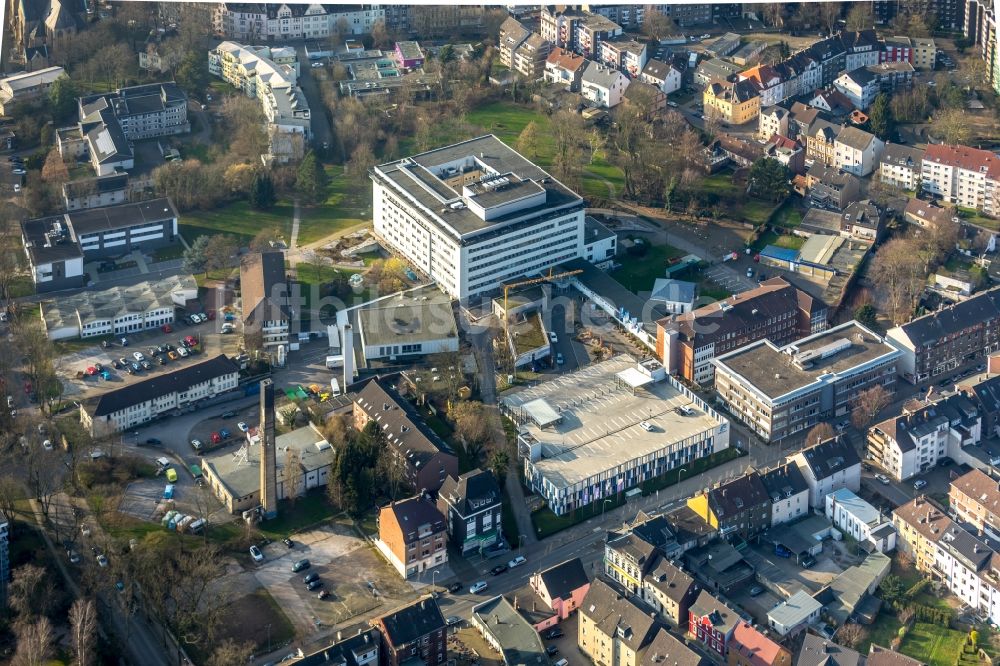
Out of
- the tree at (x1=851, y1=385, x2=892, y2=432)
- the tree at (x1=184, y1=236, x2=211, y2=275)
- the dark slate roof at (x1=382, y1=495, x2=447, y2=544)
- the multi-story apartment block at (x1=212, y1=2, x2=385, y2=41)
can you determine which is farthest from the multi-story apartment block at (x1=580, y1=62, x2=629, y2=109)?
the dark slate roof at (x1=382, y1=495, x2=447, y2=544)

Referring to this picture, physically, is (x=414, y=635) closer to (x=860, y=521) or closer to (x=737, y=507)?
(x=737, y=507)

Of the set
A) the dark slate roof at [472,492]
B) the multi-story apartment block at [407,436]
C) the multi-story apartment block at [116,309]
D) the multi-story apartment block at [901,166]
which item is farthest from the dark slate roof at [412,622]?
the multi-story apartment block at [901,166]

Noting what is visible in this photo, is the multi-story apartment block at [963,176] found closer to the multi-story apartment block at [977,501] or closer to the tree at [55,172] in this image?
the multi-story apartment block at [977,501]

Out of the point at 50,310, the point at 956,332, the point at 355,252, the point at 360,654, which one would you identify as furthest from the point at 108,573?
the point at 956,332

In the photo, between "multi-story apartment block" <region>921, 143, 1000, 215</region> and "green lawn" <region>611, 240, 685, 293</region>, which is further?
"multi-story apartment block" <region>921, 143, 1000, 215</region>

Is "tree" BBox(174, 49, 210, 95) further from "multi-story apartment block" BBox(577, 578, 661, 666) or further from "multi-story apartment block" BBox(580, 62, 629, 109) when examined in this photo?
"multi-story apartment block" BBox(577, 578, 661, 666)

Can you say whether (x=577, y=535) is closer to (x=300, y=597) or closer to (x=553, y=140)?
(x=300, y=597)
